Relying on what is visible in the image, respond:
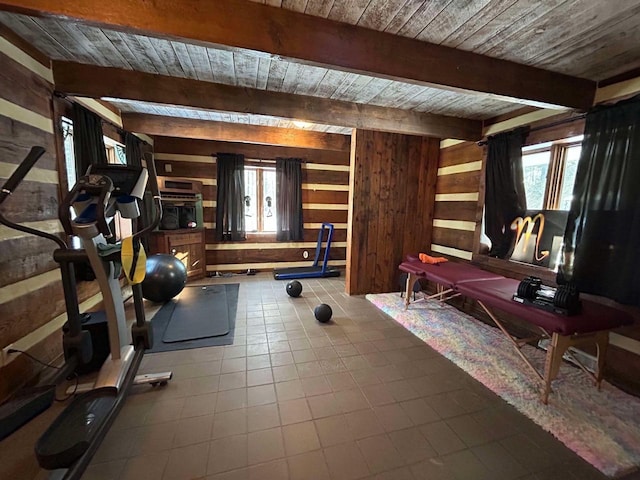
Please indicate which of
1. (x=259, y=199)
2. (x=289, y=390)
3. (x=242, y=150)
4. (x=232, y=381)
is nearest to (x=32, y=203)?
(x=232, y=381)

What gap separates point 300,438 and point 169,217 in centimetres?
389

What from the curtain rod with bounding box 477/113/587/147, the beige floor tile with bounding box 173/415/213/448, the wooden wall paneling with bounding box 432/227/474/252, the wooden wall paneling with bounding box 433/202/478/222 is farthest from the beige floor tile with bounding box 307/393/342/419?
the curtain rod with bounding box 477/113/587/147

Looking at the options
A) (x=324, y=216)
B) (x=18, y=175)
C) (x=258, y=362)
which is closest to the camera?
(x=18, y=175)

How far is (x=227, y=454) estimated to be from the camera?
4.92ft

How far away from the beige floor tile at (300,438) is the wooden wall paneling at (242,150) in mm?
4519

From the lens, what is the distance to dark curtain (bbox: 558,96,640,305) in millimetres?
2086

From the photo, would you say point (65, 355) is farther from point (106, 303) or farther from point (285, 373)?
point (285, 373)

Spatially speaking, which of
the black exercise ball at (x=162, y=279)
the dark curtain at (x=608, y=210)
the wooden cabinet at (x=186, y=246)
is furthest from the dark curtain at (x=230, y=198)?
the dark curtain at (x=608, y=210)

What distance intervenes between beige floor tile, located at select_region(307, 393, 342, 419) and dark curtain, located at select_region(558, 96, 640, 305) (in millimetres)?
2328

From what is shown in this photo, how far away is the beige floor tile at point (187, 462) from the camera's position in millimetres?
1375

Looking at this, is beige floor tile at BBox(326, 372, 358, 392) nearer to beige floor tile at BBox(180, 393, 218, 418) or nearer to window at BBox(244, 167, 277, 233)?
beige floor tile at BBox(180, 393, 218, 418)

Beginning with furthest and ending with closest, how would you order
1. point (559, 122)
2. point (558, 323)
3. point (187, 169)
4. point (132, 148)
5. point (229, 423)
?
point (187, 169) < point (132, 148) < point (559, 122) < point (558, 323) < point (229, 423)

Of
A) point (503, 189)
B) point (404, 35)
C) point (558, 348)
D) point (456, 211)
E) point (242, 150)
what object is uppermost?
point (404, 35)

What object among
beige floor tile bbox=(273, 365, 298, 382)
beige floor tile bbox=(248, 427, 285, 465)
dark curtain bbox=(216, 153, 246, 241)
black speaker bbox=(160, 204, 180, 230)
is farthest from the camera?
dark curtain bbox=(216, 153, 246, 241)
